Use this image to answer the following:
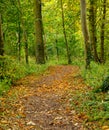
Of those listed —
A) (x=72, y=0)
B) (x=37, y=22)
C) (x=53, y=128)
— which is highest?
(x=72, y=0)

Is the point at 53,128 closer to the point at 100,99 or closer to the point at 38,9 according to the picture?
the point at 100,99

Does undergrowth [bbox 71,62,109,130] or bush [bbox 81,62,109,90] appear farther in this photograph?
bush [bbox 81,62,109,90]

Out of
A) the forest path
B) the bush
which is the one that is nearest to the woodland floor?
the forest path

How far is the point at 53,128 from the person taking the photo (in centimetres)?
672

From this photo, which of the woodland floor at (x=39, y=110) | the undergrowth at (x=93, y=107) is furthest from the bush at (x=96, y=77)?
the woodland floor at (x=39, y=110)

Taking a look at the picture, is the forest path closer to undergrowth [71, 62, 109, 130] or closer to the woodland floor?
the woodland floor

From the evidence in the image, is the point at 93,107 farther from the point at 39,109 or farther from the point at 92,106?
the point at 39,109

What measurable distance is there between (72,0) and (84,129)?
19.4m

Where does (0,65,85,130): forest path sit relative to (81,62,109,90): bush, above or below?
below

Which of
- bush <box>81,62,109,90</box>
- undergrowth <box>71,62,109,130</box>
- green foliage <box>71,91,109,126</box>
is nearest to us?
undergrowth <box>71,62,109,130</box>

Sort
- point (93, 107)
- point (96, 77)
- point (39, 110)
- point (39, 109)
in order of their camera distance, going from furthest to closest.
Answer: point (96, 77), point (39, 109), point (39, 110), point (93, 107)

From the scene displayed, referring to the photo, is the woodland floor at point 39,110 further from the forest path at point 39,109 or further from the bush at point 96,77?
the bush at point 96,77

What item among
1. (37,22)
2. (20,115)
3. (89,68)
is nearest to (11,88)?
(20,115)

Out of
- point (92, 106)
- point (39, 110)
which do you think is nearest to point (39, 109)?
point (39, 110)
